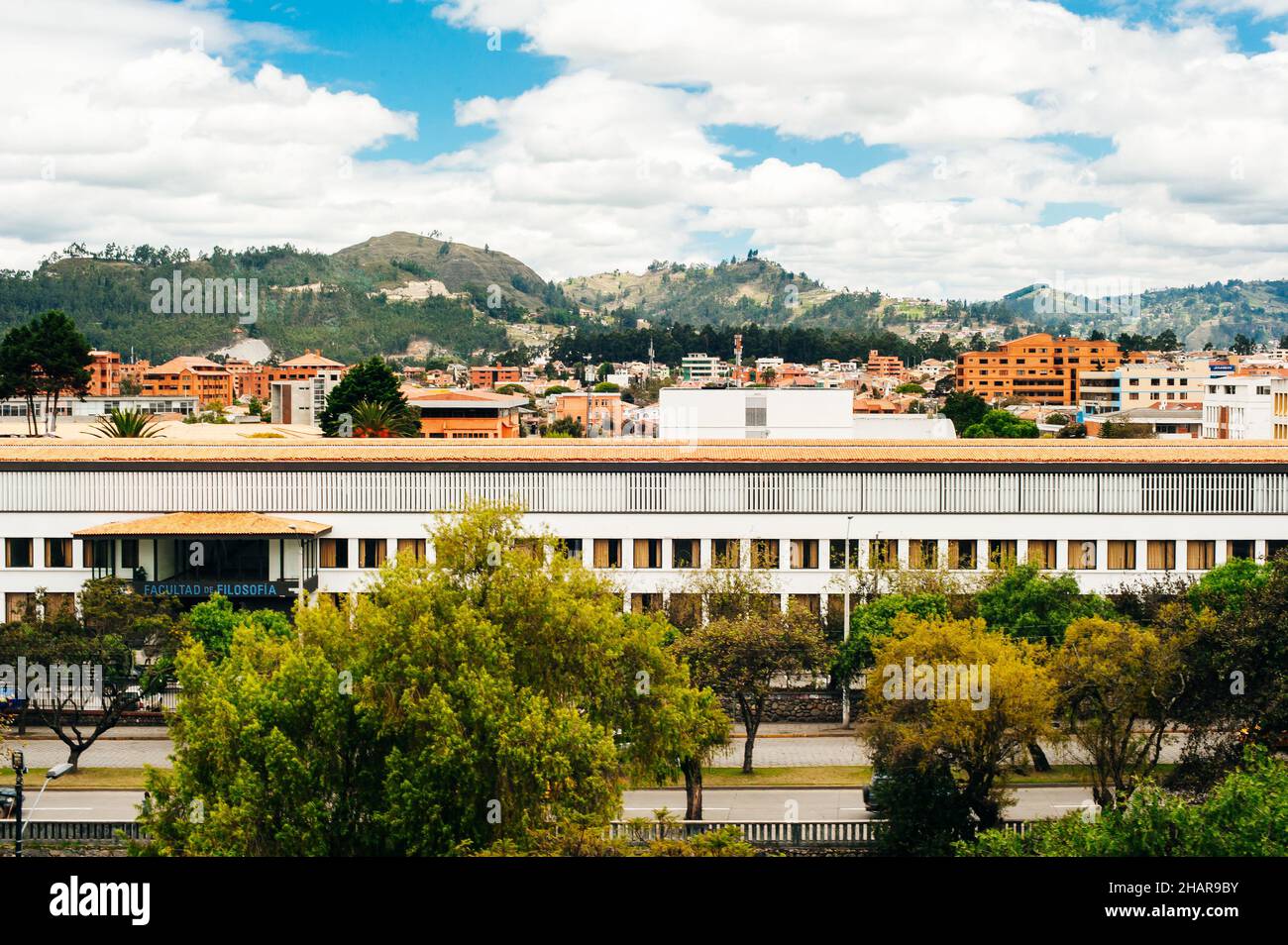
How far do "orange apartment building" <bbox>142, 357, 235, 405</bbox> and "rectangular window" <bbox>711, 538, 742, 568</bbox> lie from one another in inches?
6098

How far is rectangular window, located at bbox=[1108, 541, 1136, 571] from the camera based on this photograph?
145 feet

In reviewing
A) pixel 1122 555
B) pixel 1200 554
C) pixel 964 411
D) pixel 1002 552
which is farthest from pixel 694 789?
pixel 964 411

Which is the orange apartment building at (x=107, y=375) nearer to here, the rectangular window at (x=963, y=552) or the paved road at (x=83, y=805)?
the rectangular window at (x=963, y=552)

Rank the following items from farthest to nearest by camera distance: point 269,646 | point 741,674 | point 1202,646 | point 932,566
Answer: point 932,566
point 741,674
point 1202,646
point 269,646

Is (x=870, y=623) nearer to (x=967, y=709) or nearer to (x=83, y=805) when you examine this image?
(x=967, y=709)

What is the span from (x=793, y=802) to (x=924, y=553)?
640 inches

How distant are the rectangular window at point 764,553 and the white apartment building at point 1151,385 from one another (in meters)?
111

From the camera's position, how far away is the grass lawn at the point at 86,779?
31.0 m

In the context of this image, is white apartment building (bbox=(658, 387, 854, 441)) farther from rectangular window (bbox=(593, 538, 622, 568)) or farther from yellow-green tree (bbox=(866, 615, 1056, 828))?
yellow-green tree (bbox=(866, 615, 1056, 828))

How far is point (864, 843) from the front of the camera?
25.5 meters

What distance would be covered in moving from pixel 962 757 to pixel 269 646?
43.9ft

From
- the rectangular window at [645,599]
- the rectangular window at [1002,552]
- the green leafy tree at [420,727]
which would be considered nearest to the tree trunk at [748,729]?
the green leafy tree at [420,727]
